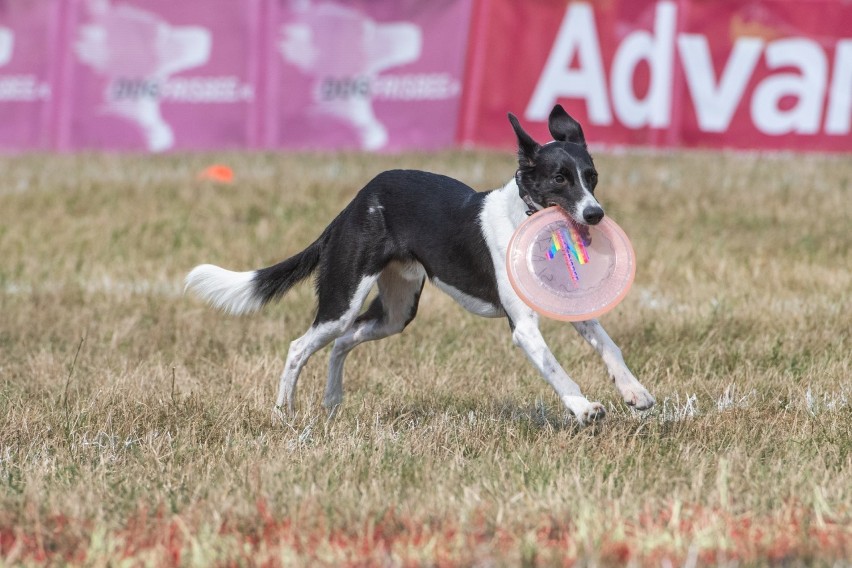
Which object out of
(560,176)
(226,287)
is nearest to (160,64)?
(226,287)

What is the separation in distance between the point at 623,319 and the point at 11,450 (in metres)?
3.32

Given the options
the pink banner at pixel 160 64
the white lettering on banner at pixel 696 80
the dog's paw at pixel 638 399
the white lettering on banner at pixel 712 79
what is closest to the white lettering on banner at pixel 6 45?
the pink banner at pixel 160 64

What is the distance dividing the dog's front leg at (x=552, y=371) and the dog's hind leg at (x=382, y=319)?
0.91 metres

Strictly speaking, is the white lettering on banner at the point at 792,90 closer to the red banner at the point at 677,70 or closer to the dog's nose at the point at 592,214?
the red banner at the point at 677,70

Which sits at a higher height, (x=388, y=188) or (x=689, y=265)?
Result: (x=388, y=188)

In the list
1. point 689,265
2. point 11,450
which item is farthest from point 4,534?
point 689,265

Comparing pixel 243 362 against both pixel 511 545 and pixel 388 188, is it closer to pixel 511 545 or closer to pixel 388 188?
pixel 388 188

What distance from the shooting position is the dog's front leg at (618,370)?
14.8 ft

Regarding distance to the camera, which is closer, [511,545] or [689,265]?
[511,545]

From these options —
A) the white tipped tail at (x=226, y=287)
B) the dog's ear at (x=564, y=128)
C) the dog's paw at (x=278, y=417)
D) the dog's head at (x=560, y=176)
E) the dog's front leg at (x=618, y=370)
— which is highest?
the dog's ear at (x=564, y=128)

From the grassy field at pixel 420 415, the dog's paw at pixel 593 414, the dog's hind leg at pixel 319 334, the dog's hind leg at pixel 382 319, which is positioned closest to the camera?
the grassy field at pixel 420 415

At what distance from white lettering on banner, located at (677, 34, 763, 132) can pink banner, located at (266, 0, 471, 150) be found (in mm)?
2370

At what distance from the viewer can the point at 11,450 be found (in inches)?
183

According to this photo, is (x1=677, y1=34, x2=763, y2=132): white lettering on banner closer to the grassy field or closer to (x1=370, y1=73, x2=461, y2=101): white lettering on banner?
(x1=370, y1=73, x2=461, y2=101): white lettering on banner
